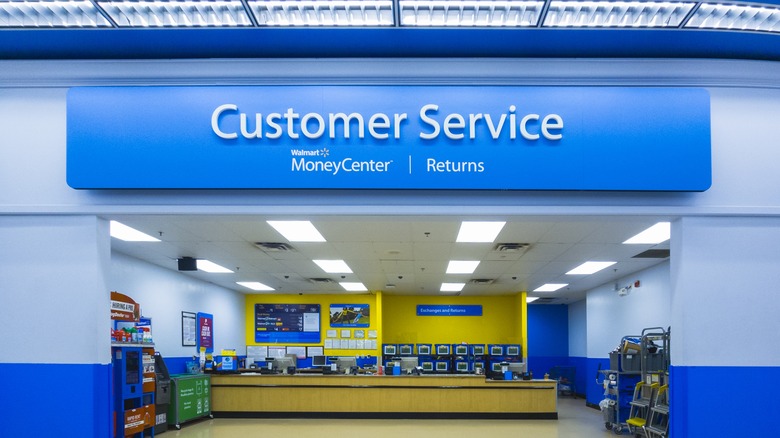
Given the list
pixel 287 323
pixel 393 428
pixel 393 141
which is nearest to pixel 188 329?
pixel 393 428

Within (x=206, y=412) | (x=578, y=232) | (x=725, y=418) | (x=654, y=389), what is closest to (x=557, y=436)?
(x=654, y=389)

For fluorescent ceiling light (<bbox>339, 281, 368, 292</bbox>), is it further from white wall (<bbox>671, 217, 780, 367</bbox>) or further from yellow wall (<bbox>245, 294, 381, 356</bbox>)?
white wall (<bbox>671, 217, 780, 367</bbox>)

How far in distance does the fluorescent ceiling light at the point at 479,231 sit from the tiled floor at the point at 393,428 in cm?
322

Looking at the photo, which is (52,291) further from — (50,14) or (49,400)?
(50,14)

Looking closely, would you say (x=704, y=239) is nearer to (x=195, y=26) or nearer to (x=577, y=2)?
(x=577, y=2)

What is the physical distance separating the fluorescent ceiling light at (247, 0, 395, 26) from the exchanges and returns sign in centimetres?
1500

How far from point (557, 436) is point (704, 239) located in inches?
240

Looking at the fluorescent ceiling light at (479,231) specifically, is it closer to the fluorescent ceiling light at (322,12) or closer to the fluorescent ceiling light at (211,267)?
the fluorescent ceiling light at (322,12)

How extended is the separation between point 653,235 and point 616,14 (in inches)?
187

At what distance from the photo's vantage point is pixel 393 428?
1105 centimetres

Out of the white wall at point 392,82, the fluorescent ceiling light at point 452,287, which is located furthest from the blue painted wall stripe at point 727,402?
the fluorescent ceiling light at point 452,287

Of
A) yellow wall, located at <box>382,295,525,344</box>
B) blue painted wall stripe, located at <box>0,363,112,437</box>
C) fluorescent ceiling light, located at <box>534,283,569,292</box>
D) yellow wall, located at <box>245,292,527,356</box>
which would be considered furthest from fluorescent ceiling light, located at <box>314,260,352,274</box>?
blue painted wall stripe, located at <box>0,363,112,437</box>

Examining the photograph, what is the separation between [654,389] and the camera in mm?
9273

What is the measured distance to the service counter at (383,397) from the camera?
41.2 ft
